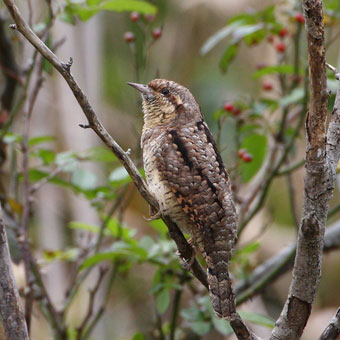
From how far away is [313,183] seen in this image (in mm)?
1626

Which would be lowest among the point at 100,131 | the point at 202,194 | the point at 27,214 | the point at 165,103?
the point at 27,214

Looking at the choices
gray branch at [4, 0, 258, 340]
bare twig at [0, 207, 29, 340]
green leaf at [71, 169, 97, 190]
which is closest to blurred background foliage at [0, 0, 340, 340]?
green leaf at [71, 169, 97, 190]

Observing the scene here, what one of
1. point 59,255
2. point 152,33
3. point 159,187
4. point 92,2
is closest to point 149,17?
point 152,33

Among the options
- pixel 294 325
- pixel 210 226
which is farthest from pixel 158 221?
pixel 294 325

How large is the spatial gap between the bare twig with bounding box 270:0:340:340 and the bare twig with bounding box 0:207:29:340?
72cm

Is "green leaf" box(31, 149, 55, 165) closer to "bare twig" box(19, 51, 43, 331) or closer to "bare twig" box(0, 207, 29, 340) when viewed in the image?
"bare twig" box(19, 51, 43, 331)

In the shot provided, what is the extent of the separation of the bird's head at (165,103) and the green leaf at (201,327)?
0.84m

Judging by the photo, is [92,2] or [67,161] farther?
[67,161]

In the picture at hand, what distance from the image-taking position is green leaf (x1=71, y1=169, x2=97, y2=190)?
2.68 metres

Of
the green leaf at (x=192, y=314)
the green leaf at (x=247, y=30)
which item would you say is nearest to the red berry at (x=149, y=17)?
the green leaf at (x=247, y=30)

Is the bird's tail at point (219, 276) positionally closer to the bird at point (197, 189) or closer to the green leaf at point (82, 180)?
the bird at point (197, 189)

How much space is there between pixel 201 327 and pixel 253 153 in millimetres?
874

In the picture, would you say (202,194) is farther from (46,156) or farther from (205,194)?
(46,156)

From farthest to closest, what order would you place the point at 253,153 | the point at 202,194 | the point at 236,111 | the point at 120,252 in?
the point at 236,111
the point at 253,153
the point at 120,252
the point at 202,194
